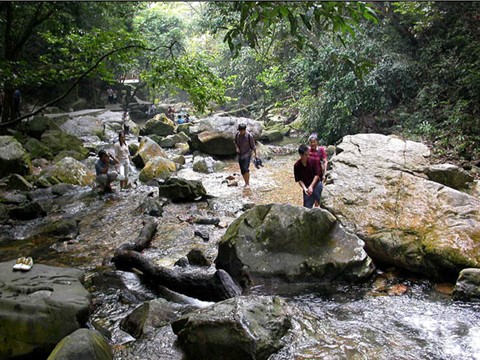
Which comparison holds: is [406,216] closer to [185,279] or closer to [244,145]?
[185,279]

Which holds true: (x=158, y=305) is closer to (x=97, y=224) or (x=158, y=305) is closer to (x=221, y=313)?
(x=221, y=313)

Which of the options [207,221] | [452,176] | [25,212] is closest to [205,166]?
[207,221]

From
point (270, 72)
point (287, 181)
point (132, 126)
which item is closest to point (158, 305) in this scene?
point (287, 181)

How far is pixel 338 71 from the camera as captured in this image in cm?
1400

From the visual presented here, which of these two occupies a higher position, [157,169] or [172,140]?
[172,140]

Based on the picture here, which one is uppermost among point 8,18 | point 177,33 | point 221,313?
point 177,33

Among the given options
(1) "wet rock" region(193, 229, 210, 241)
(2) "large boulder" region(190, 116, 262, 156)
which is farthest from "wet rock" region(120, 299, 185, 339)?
(2) "large boulder" region(190, 116, 262, 156)

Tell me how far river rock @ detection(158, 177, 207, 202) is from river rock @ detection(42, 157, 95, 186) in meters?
3.27

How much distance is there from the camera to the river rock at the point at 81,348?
9.98 feet

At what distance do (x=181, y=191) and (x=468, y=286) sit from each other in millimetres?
6847

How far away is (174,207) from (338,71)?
8863mm

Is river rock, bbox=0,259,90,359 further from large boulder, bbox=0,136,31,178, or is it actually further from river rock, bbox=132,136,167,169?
river rock, bbox=132,136,167,169

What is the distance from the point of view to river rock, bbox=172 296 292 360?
→ 331cm

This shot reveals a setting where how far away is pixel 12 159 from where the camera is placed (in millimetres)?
11172
